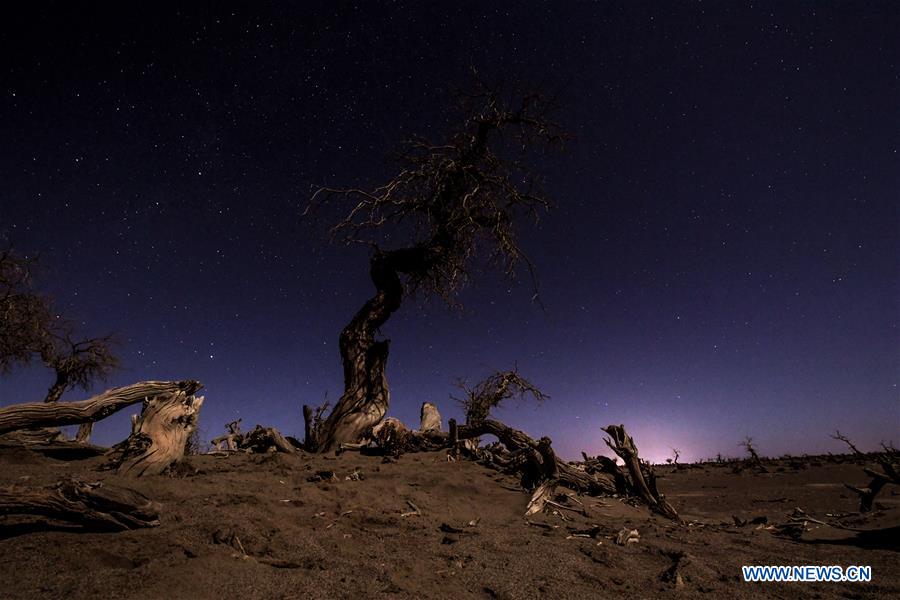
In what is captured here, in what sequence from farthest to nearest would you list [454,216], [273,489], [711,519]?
[454,216] < [711,519] < [273,489]

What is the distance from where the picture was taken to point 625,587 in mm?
3658

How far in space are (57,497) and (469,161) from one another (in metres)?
9.97

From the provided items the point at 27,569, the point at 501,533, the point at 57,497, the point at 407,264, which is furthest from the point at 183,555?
the point at 407,264

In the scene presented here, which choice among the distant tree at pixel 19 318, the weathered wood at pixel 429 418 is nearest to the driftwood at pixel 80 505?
the weathered wood at pixel 429 418

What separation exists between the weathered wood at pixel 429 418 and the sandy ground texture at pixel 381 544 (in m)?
4.27

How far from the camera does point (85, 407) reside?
7.21 m

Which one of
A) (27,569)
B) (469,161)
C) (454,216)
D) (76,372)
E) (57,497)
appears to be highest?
(469,161)

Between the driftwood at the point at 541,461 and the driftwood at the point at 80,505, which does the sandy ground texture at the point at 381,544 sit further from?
the driftwood at the point at 541,461

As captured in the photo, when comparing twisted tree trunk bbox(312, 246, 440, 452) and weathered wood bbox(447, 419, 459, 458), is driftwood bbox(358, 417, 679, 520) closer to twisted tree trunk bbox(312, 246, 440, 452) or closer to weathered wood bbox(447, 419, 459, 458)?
weathered wood bbox(447, 419, 459, 458)

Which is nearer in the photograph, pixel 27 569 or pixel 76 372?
pixel 27 569

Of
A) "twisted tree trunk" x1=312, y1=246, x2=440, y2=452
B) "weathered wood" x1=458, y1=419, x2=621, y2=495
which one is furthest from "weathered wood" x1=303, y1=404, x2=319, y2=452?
"weathered wood" x1=458, y1=419, x2=621, y2=495

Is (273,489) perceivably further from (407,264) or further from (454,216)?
(454,216)

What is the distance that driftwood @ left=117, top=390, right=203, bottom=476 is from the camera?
621 centimetres

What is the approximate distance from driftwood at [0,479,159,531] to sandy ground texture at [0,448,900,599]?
106 mm
